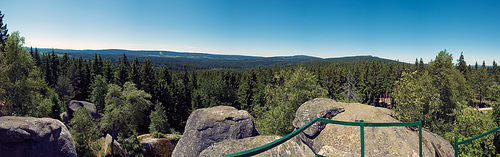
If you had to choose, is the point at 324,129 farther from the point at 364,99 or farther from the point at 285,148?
the point at 364,99

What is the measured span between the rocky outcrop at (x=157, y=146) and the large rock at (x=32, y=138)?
9913 millimetres

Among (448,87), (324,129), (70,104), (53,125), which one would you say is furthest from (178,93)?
(448,87)

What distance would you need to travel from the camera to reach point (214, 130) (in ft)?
48.9

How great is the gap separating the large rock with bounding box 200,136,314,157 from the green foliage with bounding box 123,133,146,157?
72.0ft

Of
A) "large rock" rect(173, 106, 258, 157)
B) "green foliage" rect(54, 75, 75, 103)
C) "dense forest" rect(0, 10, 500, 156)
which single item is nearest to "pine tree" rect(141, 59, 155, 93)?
"dense forest" rect(0, 10, 500, 156)

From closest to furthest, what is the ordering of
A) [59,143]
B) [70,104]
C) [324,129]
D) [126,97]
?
Result: [324,129], [59,143], [126,97], [70,104]

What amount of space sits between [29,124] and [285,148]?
17.5m

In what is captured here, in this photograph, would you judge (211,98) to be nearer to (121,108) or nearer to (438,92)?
(121,108)

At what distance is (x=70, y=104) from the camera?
3828cm

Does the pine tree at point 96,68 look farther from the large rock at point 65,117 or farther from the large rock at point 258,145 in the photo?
the large rock at point 258,145

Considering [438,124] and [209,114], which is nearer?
[209,114]

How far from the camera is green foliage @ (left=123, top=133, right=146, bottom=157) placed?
76.7 ft

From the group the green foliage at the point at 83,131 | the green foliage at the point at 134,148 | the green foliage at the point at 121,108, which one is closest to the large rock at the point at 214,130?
the green foliage at the point at 134,148

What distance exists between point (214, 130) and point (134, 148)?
14146 mm
